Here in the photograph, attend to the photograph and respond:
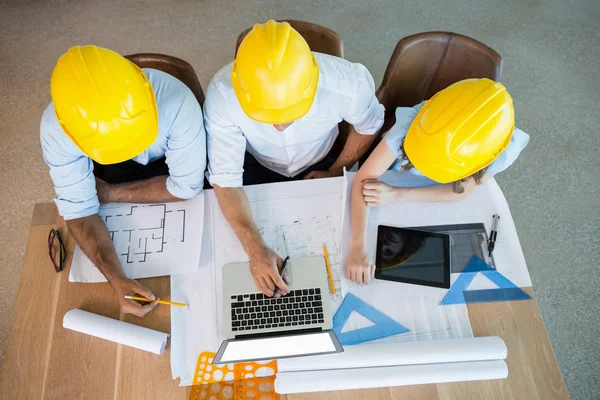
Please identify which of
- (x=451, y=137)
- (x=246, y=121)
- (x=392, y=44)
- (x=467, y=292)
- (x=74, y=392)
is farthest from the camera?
(x=392, y=44)

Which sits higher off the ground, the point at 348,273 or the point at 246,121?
the point at 246,121

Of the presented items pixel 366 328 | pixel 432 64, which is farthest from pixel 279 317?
pixel 432 64

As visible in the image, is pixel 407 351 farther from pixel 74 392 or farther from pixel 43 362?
pixel 43 362

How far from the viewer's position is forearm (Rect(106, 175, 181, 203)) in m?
1.39

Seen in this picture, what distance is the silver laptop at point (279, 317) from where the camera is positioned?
1121 mm

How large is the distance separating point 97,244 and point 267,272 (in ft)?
1.82

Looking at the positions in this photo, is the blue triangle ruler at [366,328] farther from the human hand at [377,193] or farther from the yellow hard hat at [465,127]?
the yellow hard hat at [465,127]

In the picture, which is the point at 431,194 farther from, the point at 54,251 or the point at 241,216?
the point at 54,251

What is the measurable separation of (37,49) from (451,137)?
2958 millimetres

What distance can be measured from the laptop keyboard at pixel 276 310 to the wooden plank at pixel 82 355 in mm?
377

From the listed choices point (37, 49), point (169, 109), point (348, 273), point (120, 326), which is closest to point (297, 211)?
point (348, 273)

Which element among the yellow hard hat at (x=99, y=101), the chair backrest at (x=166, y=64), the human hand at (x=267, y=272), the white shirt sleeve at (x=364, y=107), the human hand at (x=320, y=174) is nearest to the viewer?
the yellow hard hat at (x=99, y=101)

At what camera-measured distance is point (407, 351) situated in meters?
1.11

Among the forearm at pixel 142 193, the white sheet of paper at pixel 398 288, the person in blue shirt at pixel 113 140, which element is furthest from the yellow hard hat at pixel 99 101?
the white sheet of paper at pixel 398 288
